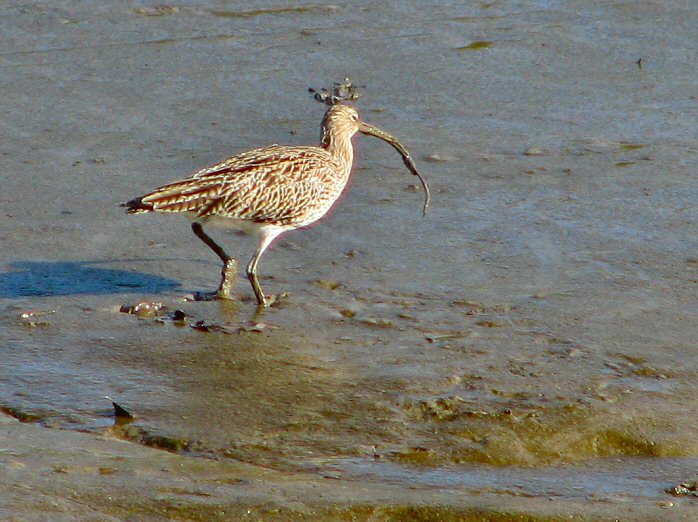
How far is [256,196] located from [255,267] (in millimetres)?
482

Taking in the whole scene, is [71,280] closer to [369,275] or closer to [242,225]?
[242,225]

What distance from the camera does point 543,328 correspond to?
8.45m

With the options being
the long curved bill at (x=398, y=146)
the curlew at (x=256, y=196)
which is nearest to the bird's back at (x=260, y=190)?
the curlew at (x=256, y=196)

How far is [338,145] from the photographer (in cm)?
1008

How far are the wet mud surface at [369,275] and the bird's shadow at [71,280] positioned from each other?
3cm

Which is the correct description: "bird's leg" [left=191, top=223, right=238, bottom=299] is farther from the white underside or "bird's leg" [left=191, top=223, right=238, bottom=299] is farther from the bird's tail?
the bird's tail

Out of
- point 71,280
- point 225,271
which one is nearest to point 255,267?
point 225,271

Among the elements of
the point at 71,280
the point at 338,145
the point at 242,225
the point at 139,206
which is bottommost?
the point at 71,280

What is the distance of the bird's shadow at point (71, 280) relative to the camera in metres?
8.81

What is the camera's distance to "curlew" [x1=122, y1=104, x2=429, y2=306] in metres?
8.84

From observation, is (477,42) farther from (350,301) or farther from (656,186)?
(350,301)

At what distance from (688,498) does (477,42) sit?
25.6 feet

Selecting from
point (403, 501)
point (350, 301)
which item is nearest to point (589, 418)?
point (403, 501)

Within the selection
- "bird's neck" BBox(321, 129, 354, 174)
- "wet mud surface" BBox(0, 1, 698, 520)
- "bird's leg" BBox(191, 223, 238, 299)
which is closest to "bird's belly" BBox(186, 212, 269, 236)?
"bird's leg" BBox(191, 223, 238, 299)
